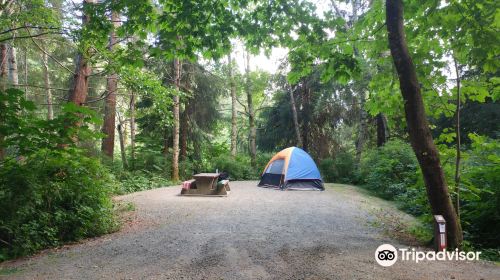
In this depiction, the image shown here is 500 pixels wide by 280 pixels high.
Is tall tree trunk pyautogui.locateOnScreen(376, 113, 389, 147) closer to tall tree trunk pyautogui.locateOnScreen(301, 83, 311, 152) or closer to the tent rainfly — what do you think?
the tent rainfly

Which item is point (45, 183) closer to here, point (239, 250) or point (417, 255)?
point (239, 250)

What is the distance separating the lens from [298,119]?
19.6 metres

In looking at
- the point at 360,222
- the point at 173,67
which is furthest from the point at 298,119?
the point at 360,222

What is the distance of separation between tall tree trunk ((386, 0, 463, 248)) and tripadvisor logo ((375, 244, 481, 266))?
21 centimetres

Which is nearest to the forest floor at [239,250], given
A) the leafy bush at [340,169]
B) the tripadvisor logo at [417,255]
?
the tripadvisor logo at [417,255]

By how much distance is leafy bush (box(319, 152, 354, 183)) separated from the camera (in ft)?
51.7

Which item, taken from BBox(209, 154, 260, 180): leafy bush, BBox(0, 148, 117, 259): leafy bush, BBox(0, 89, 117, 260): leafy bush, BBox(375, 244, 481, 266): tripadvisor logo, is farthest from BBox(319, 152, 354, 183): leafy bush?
BBox(0, 89, 117, 260): leafy bush

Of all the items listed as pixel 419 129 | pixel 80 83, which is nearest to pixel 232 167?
pixel 80 83

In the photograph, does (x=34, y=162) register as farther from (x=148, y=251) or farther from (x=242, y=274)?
(x=242, y=274)

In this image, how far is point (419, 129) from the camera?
430cm

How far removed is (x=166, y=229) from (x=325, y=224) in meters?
3.06

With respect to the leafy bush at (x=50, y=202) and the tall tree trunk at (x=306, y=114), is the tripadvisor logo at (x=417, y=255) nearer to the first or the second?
the leafy bush at (x=50, y=202)

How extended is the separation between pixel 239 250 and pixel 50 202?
3068 mm

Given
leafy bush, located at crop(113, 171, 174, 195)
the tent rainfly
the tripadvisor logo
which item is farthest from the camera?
the tent rainfly
